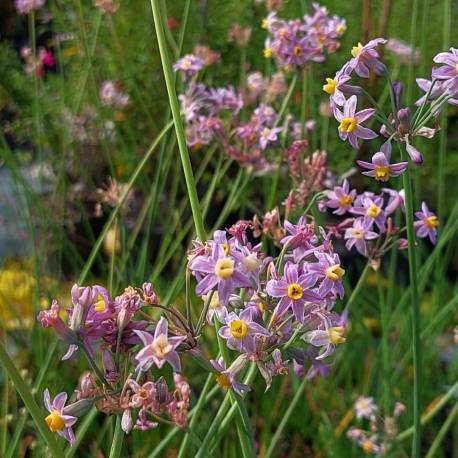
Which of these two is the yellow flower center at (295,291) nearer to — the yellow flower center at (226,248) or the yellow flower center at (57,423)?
the yellow flower center at (226,248)

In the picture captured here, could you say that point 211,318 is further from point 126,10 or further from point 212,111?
point 126,10

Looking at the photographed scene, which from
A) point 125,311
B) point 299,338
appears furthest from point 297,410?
point 125,311

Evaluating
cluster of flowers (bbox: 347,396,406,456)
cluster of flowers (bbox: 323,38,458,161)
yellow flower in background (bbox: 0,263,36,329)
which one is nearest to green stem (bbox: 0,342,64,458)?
cluster of flowers (bbox: 323,38,458,161)

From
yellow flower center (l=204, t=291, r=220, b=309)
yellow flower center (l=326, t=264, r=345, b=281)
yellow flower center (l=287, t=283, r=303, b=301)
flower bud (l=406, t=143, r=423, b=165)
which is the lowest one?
yellow flower center (l=204, t=291, r=220, b=309)

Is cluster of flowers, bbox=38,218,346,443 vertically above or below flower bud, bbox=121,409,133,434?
above

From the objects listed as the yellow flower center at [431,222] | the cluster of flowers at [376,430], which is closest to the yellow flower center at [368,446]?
the cluster of flowers at [376,430]

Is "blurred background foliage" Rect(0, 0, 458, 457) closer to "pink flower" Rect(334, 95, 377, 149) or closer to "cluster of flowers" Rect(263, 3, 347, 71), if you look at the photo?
"cluster of flowers" Rect(263, 3, 347, 71)

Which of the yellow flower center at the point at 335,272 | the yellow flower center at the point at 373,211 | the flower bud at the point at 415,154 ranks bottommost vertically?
the yellow flower center at the point at 373,211
